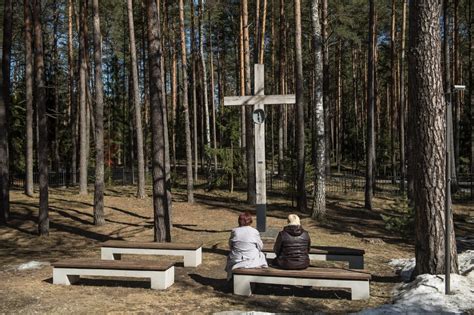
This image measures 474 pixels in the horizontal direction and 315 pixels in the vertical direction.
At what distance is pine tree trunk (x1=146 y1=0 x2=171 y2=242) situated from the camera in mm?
10273

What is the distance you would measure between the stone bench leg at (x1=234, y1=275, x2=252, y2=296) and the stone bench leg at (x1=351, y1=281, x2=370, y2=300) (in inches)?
56.3

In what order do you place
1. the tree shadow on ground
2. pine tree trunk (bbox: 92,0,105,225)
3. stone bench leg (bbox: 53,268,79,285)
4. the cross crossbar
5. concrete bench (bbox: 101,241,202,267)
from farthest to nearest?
pine tree trunk (bbox: 92,0,105,225)
the cross crossbar
concrete bench (bbox: 101,241,202,267)
the tree shadow on ground
stone bench leg (bbox: 53,268,79,285)

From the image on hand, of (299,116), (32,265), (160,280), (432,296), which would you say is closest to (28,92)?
(299,116)

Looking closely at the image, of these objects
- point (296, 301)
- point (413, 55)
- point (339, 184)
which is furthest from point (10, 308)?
point (339, 184)

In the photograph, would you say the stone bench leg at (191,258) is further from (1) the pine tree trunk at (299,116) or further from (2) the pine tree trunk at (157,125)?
(1) the pine tree trunk at (299,116)

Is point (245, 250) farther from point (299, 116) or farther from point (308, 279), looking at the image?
point (299, 116)

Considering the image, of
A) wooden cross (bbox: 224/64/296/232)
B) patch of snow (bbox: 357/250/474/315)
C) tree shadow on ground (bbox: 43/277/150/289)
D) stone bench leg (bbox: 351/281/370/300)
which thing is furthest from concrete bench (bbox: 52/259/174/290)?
wooden cross (bbox: 224/64/296/232)

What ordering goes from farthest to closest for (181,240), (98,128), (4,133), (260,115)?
(98,128) < (4,133) < (181,240) < (260,115)

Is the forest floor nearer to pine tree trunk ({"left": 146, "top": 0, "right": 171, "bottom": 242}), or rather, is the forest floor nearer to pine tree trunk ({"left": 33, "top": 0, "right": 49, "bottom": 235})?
pine tree trunk ({"left": 146, "top": 0, "right": 171, "bottom": 242})

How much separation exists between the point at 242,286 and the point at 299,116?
11191 mm

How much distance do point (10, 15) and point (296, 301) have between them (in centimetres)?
1282

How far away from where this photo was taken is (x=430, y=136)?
698 centimetres

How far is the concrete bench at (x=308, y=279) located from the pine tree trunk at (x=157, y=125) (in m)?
3.94

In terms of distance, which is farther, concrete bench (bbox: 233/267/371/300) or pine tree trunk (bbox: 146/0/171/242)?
pine tree trunk (bbox: 146/0/171/242)
